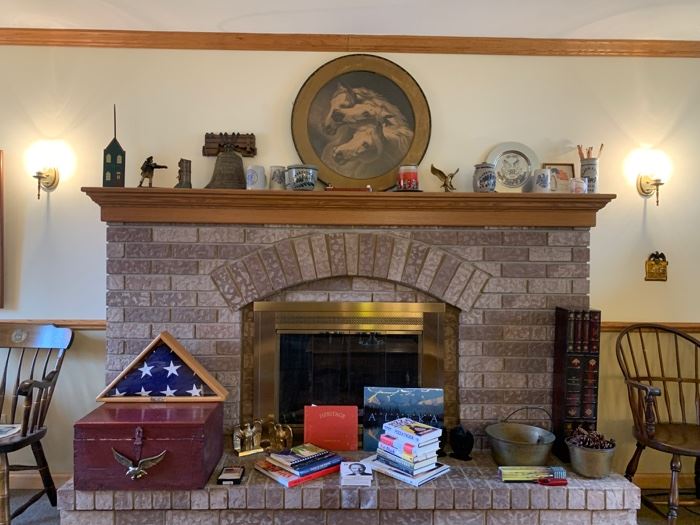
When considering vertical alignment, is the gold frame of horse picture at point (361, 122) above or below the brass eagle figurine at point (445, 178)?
above

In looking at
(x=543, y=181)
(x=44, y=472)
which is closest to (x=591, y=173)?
(x=543, y=181)

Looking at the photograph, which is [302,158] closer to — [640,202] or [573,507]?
[640,202]

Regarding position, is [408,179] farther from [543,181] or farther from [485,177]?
[543,181]

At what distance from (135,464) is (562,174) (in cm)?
241

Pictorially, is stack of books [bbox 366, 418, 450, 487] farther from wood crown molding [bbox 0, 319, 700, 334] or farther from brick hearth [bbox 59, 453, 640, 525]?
wood crown molding [bbox 0, 319, 700, 334]

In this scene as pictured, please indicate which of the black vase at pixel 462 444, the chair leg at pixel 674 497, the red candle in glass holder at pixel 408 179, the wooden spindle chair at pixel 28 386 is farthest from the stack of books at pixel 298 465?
the chair leg at pixel 674 497

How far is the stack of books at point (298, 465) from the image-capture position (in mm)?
1873

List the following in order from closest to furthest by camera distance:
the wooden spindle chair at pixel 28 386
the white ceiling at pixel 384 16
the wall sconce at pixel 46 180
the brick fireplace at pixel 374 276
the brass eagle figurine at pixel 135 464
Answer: the brass eagle figurine at pixel 135 464
the wooden spindle chair at pixel 28 386
the white ceiling at pixel 384 16
the brick fireplace at pixel 374 276
the wall sconce at pixel 46 180

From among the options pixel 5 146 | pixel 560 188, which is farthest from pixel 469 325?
pixel 5 146

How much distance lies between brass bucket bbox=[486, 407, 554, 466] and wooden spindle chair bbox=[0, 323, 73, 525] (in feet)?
6.78

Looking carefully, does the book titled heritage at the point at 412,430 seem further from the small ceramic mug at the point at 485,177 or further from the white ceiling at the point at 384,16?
the white ceiling at the point at 384,16

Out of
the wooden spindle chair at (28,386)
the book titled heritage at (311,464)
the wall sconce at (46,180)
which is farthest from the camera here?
the wall sconce at (46,180)

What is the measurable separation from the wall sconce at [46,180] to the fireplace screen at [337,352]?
128 cm

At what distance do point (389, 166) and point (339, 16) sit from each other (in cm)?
77
